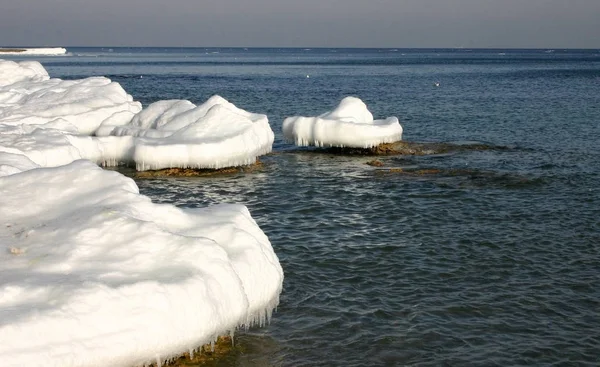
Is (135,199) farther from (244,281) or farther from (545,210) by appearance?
(545,210)

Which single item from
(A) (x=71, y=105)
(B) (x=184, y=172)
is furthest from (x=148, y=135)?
(A) (x=71, y=105)

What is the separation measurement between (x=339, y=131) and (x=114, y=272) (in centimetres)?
2208

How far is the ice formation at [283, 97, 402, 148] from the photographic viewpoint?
99.3ft

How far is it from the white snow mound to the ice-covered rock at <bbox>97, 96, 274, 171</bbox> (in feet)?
43.3

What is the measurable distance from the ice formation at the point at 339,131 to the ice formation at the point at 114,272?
720 inches

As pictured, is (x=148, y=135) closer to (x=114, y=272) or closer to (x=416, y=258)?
(x=416, y=258)

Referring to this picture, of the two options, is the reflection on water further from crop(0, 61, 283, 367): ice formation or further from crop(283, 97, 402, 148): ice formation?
crop(0, 61, 283, 367): ice formation

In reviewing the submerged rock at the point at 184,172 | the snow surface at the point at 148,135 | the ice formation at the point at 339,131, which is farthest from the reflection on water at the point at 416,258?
the ice formation at the point at 339,131

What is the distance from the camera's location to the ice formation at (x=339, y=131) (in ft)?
99.3

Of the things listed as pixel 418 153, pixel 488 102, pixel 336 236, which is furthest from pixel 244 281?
pixel 488 102

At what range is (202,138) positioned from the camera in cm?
2573

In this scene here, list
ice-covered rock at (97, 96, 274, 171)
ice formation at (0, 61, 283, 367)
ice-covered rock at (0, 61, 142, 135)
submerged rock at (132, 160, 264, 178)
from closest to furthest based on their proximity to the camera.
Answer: ice formation at (0, 61, 283, 367) < ice-covered rock at (97, 96, 274, 171) < submerged rock at (132, 160, 264, 178) < ice-covered rock at (0, 61, 142, 135)

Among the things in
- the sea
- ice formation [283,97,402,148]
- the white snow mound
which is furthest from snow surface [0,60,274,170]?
the white snow mound

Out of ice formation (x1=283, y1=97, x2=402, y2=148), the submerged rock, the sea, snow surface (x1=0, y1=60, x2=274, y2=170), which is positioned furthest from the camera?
ice formation (x1=283, y1=97, x2=402, y2=148)
